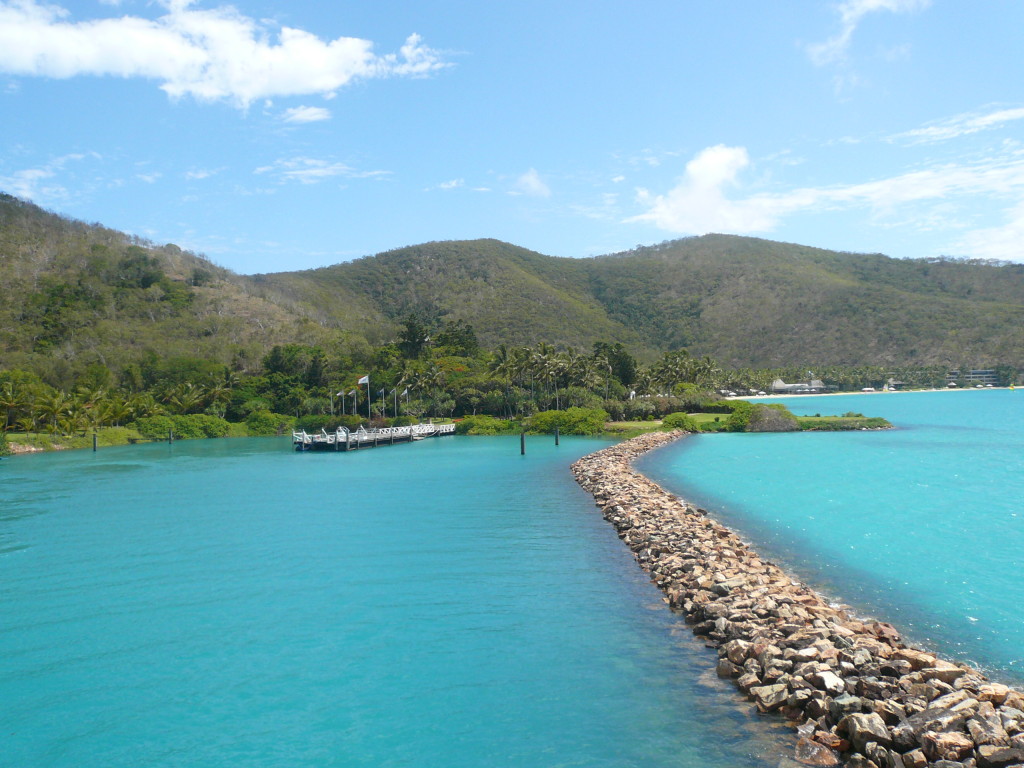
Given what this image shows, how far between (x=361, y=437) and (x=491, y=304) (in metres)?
86.8

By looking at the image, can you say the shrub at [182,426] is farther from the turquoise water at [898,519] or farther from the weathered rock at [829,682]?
the weathered rock at [829,682]

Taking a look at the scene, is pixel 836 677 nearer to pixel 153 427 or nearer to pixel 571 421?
pixel 571 421

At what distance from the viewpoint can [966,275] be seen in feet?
588

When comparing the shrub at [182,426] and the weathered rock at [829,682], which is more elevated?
the shrub at [182,426]

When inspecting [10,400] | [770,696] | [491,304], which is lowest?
[770,696]

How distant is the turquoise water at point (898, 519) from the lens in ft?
43.7

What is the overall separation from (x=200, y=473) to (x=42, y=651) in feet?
98.8

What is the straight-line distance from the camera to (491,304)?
144125 mm

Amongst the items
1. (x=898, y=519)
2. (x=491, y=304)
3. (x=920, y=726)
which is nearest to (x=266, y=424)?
(x=898, y=519)

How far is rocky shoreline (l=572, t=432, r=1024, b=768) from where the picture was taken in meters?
7.91

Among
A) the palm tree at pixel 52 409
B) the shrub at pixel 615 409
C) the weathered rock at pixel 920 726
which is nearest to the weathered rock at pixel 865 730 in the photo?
the weathered rock at pixel 920 726

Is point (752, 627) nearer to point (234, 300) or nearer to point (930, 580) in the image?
point (930, 580)

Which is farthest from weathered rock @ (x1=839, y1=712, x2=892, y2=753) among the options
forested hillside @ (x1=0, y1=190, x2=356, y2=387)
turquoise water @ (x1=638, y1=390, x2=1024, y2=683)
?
forested hillside @ (x1=0, y1=190, x2=356, y2=387)

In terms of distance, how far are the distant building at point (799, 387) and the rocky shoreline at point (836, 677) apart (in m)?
123
